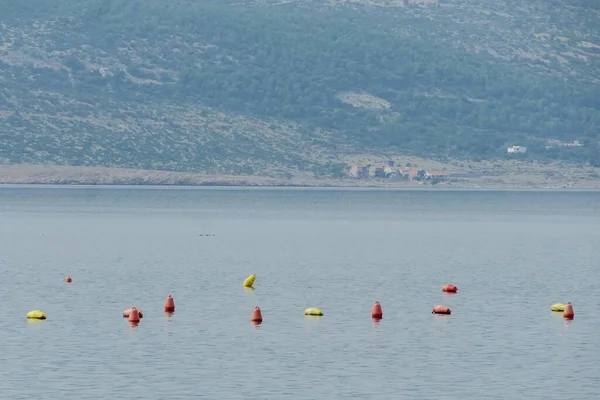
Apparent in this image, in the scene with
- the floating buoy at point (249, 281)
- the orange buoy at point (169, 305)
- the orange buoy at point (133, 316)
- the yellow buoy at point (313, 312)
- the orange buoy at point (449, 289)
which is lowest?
the floating buoy at point (249, 281)

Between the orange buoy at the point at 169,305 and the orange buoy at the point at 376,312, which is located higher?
the orange buoy at the point at 376,312

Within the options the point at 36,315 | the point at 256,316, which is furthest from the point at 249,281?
the point at 36,315

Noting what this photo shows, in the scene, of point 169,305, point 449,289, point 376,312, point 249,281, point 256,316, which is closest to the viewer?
point 256,316

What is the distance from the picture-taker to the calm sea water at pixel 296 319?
40656mm

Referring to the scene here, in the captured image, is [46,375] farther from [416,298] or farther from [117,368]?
[416,298]

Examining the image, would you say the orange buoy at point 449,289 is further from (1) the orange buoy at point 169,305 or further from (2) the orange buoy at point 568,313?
(1) the orange buoy at point 169,305

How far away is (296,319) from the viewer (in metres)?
55.7

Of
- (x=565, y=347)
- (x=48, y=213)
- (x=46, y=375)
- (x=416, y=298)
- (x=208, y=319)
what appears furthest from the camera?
(x=48, y=213)

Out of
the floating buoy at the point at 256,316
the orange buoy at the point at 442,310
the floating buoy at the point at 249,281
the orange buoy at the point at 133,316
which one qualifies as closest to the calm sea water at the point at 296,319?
the floating buoy at the point at 256,316

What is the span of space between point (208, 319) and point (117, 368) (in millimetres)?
12877

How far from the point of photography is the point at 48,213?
169125 mm

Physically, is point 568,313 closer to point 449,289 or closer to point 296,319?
point 296,319

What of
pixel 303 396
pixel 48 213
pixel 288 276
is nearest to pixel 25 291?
pixel 288 276

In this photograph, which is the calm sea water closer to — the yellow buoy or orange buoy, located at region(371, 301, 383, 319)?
orange buoy, located at region(371, 301, 383, 319)
